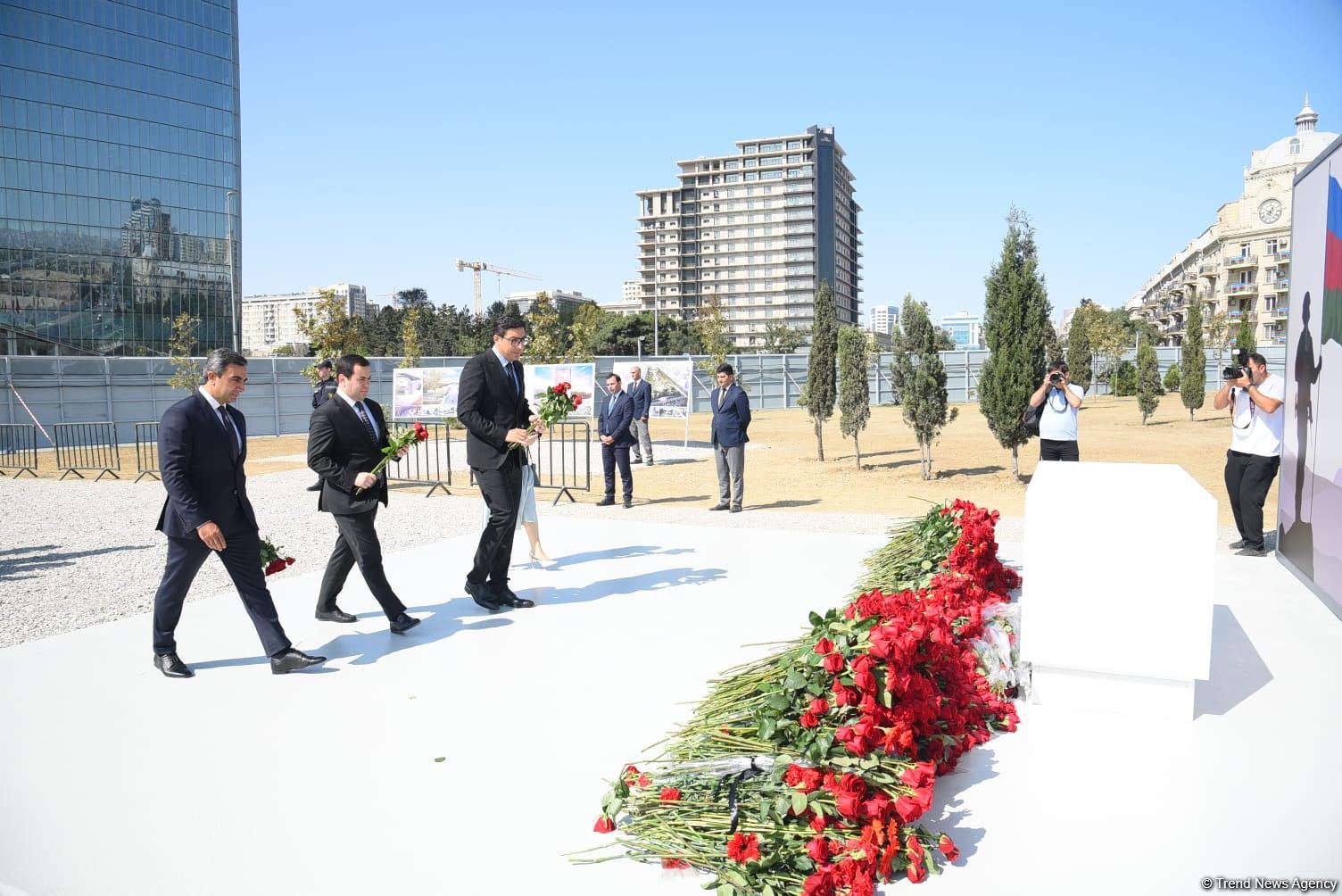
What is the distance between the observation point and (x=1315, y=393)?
6438 millimetres

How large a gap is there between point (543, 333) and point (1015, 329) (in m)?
15.8

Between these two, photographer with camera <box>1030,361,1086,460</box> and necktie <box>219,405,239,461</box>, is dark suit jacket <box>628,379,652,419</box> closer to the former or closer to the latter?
photographer with camera <box>1030,361,1086,460</box>

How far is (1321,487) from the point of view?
20.2ft

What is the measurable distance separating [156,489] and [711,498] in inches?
361

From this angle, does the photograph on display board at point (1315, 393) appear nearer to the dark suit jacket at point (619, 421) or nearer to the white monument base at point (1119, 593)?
the white monument base at point (1119, 593)

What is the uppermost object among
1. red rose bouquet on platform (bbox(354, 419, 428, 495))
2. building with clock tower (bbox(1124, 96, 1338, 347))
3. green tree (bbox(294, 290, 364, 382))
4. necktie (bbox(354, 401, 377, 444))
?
building with clock tower (bbox(1124, 96, 1338, 347))

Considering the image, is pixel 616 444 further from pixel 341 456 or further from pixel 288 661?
pixel 288 661

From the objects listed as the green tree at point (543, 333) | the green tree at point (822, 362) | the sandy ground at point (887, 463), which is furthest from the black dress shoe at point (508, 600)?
the green tree at point (543, 333)

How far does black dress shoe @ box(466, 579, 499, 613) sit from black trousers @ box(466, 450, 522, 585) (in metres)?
0.05

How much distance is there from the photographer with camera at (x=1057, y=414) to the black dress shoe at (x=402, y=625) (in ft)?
21.1

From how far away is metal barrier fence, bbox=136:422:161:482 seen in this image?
15945 millimetres

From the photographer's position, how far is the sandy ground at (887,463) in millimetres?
12477

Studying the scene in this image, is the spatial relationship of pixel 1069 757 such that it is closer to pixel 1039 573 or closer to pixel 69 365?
pixel 1039 573

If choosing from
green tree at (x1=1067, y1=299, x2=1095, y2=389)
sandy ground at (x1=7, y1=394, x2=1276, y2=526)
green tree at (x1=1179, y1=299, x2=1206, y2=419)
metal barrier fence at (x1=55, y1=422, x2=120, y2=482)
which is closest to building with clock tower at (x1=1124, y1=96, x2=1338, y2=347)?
green tree at (x1=1067, y1=299, x2=1095, y2=389)
